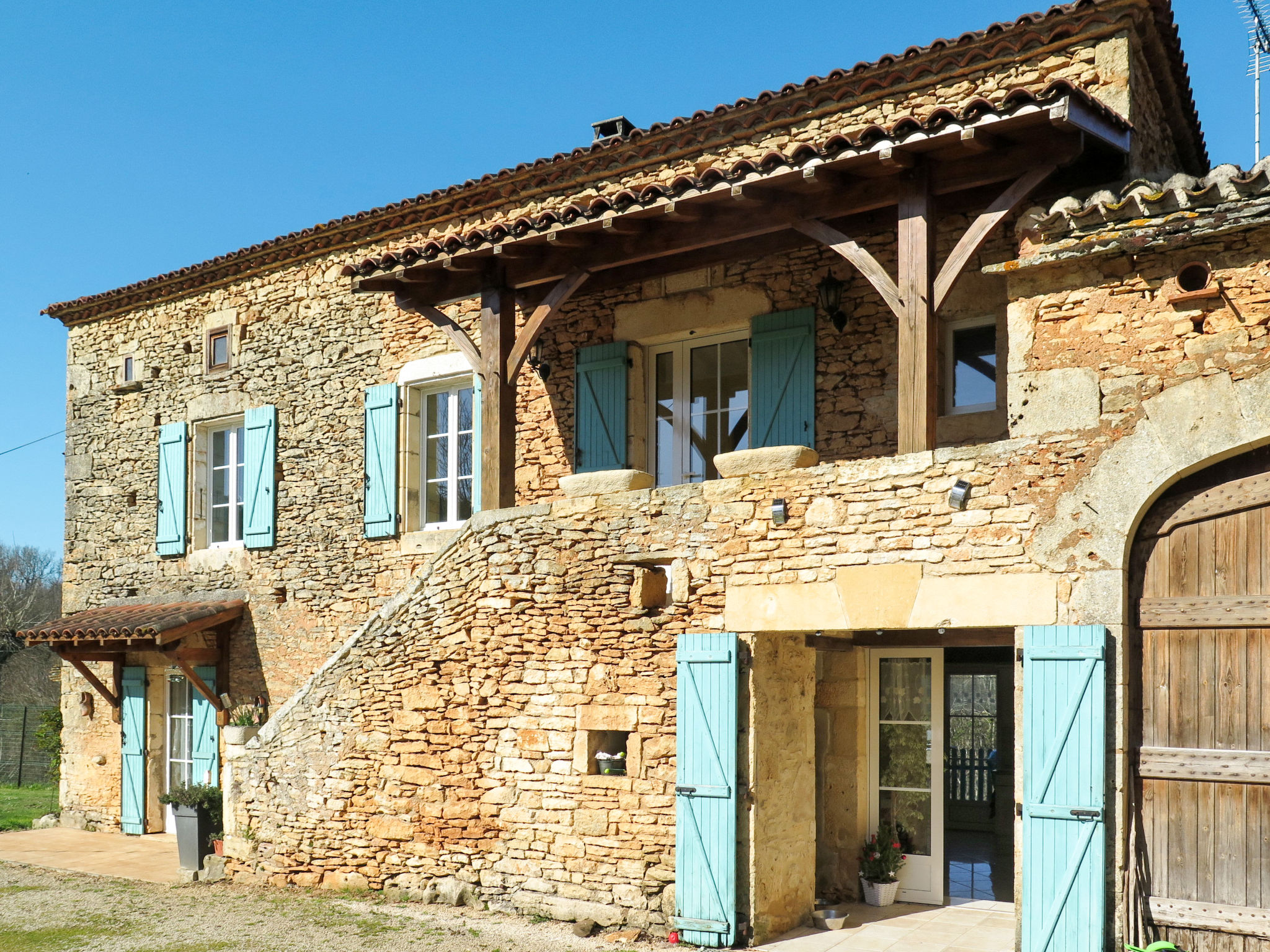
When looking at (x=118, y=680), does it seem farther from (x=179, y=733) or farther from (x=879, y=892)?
(x=879, y=892)

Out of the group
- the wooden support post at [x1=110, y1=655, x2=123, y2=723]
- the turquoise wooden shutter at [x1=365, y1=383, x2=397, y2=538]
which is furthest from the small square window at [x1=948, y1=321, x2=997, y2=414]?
the wooden support post at [x1=110, y1=655, x2=123, y2=723]

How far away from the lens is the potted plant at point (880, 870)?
744 centimetres

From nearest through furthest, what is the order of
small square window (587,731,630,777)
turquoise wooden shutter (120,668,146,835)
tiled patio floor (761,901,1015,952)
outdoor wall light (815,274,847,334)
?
tiled patio floor (761,901,1015,952)
small square window (587,731,630,777)
outdoor wall light (815,274,847,334)
turquoise wooden shutter (120,668,146,835)

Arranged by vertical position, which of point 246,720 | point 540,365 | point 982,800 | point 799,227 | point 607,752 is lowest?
point 982,800

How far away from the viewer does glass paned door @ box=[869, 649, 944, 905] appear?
24.7 ft

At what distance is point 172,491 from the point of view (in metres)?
11.7

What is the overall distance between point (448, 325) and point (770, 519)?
9.48ft

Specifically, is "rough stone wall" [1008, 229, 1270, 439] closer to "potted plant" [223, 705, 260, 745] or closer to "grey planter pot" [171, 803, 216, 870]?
"potted plant" [223, 705, 260, 745]

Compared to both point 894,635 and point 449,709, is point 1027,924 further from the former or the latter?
point 449,709

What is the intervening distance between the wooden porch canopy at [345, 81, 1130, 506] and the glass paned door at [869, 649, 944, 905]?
224 centimetres

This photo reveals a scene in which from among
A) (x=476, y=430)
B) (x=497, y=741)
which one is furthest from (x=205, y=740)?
(x=497, y=741)

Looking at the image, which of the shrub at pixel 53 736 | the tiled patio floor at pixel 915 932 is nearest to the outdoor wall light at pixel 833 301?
the tiled patio floor at pixel 915 932

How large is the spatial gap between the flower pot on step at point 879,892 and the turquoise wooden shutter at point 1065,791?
6.82ft

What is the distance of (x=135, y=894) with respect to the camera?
335 inches
